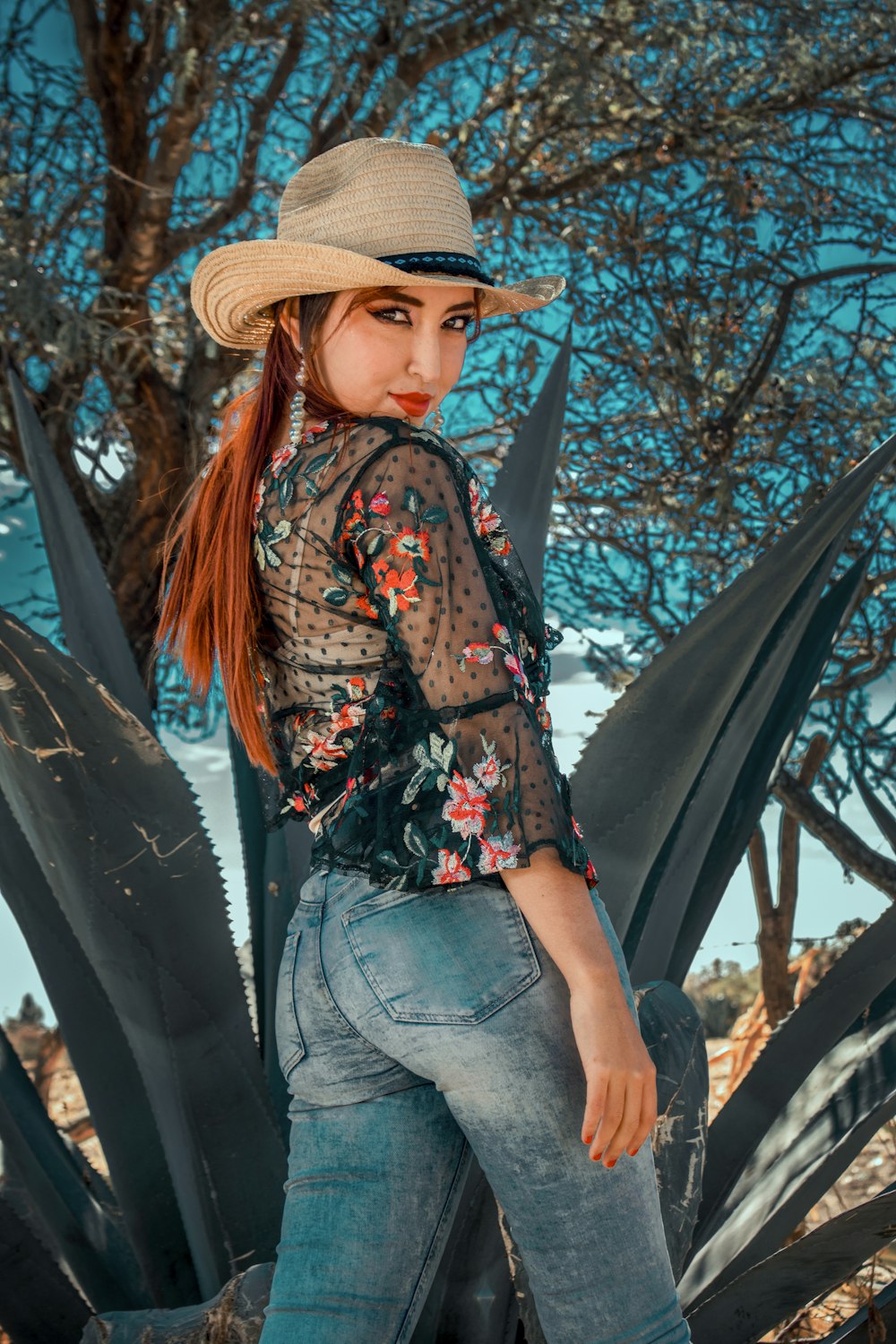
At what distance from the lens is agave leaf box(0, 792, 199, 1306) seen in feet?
4.86

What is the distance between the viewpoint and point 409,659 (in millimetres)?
878

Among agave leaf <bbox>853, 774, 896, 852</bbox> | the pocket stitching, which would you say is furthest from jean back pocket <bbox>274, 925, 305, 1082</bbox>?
agave leaf <bbox>853, 774, 896, 852</bbox>

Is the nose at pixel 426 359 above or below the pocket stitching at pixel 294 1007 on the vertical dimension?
above

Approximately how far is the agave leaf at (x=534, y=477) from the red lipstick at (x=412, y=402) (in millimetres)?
792

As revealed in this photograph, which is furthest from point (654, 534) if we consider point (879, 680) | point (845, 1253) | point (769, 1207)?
point (845, 1253)

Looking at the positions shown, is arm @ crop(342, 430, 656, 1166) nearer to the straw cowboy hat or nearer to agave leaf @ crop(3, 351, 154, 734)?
the straw cowboy hat

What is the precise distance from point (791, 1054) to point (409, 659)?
921 mm

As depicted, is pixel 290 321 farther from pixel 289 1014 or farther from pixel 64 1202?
pixel 64 1202

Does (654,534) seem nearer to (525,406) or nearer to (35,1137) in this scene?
(525,406)

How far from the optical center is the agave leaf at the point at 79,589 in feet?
5.74

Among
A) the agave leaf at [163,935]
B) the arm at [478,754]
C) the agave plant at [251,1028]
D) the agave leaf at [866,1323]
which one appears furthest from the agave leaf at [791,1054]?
the arm at [478,754]

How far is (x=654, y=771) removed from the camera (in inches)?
58.6

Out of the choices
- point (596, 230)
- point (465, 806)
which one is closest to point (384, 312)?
point (465, 806)

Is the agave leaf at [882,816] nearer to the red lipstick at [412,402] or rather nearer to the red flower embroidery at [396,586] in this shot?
the red lipstick at [412,402]
